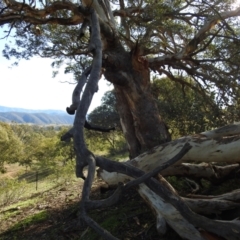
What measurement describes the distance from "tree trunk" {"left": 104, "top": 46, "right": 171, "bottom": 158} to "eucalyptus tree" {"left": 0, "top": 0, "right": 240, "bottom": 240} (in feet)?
0.06

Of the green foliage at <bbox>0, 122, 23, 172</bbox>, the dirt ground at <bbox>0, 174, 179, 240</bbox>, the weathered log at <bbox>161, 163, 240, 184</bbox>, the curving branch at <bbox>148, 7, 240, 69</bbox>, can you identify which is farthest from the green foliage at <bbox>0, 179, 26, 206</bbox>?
the green foliage at <bbox>0, 122, 23, 172</bbox>

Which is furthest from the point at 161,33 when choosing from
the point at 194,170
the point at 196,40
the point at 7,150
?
the point at 7,150

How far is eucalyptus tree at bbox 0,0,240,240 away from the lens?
7.66 ft

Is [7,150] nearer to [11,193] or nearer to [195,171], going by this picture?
[11,193]

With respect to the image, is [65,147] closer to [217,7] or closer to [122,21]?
[122,21]

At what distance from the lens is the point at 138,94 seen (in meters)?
5.75

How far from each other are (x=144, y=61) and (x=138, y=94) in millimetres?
774

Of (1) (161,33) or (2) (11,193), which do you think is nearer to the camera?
(1) (161,33)

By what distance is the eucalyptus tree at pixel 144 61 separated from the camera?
2.34 metres

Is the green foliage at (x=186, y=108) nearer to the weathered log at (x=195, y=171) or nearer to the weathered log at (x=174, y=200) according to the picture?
the weathered log at (x=195, y=171)

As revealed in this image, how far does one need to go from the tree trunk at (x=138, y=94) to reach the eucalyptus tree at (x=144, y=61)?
0.02 meters

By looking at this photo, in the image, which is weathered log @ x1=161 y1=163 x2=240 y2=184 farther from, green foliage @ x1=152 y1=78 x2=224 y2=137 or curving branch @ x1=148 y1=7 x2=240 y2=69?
curving branch @ x1=148 y1=7 x2=240 y2=69

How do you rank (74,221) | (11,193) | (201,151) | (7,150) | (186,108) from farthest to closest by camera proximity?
(7,150)
(11,193)
(186,108)
(74,221)
(201,151)

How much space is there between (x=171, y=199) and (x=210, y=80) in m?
5.67
